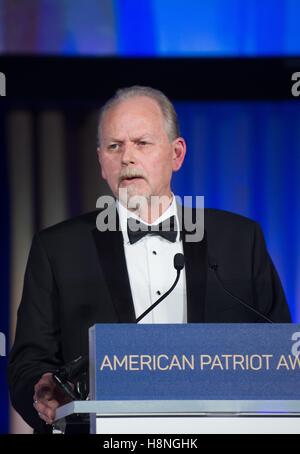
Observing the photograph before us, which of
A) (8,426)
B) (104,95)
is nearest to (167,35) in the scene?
(104,95)

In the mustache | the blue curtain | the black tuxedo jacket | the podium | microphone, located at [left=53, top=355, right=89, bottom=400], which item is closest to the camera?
the podium

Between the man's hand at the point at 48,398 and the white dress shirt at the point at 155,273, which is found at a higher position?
the white dress shirt at the point at 155,273

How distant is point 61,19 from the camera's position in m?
4.92

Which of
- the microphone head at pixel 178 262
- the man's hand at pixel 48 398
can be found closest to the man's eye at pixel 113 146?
the microphone head at pixel 178 262

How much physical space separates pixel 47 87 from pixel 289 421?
2.84 metres

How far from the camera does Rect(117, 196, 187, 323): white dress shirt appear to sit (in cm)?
319

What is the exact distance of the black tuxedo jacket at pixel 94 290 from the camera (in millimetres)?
3117

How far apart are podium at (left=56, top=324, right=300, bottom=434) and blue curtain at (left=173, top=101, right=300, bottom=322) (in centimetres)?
251

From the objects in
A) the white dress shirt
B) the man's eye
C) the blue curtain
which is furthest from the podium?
the blue curtain

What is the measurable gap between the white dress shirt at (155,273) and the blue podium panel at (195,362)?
75 centimetres

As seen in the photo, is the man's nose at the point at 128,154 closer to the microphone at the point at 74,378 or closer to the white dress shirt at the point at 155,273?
the white dress shirt at the point at 155,273

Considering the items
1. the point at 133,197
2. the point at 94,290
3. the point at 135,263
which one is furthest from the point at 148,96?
the point at 94,290

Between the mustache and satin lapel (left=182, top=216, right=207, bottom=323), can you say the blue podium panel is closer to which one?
satin lapel (left=182, top=216, right=207, bottom=323)

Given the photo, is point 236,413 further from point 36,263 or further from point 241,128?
point 241,128
